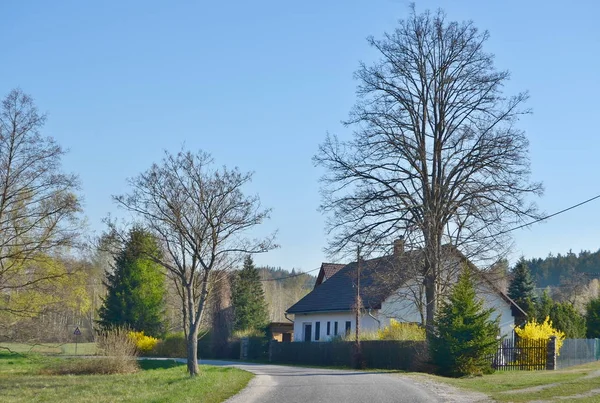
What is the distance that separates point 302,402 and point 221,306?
44249 mm

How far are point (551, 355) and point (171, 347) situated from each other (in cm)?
2987

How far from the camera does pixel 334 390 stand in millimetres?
21828

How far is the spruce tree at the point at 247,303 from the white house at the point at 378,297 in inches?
259

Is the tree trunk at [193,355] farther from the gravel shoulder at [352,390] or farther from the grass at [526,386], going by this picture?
the grass at [526,386]

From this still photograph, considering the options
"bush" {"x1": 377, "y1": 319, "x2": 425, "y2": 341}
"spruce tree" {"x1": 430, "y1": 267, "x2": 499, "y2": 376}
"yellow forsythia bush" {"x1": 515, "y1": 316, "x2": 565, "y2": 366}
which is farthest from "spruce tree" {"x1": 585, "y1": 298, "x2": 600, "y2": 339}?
"spruce tree" {"x1": 430, "y1": 267, "x2": 499, "y2": 376}

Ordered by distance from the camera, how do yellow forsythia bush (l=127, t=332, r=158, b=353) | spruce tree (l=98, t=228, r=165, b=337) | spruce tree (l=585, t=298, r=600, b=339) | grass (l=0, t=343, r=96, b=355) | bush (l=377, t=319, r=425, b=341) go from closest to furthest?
1. grass (l=0, t=343, r=96, b=355)
2. bush (l=377, t=319, r=425, b=341)
3. spruce tree (l=585, t=298, r=600, b=339)
4. yellow forsythia bush (l=127, t=332, r=158, b=353)
5. spruce tree (l=98, t=228, r=165, b=337)

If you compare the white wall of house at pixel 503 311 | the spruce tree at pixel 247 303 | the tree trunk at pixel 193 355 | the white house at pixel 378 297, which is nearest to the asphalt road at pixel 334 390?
the tree trunk at pixel 193 355

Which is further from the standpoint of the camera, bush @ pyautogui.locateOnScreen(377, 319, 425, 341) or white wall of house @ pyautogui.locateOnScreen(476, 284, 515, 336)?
white wall of house @ pyautogui.locateOnScreen(476, 284, 515, 336)

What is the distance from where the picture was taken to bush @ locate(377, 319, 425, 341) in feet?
114

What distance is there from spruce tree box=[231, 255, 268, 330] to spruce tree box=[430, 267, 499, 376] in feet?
113

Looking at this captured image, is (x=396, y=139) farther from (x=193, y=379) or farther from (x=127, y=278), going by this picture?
(x=127, y=278)

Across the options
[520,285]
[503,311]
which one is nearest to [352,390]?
[503,311]

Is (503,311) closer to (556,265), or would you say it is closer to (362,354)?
(362,354)

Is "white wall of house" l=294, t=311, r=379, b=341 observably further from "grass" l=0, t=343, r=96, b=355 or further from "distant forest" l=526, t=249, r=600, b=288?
"distant forest" l=526, t=249, r=600, b=288
